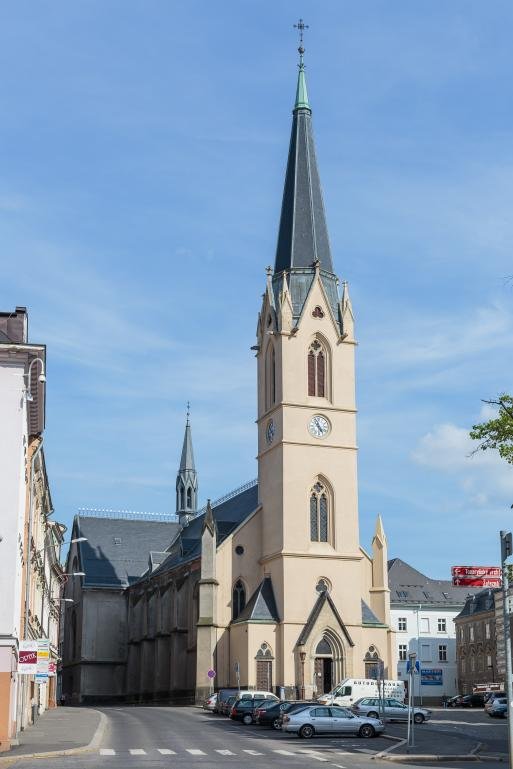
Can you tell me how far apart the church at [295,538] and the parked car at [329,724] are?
2471cm

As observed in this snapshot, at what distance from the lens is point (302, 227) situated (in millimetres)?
75250

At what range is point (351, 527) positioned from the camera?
227 feet

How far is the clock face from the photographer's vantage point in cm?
7031

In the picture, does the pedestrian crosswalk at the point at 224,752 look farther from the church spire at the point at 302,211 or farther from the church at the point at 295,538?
the church spire at the point at 302,211

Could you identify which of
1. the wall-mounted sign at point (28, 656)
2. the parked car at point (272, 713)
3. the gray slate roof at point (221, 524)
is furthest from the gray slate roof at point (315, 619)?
the wall-mounted sign at point (28, 656)

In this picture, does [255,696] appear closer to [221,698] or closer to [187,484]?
[221,698]

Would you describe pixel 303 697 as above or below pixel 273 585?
below

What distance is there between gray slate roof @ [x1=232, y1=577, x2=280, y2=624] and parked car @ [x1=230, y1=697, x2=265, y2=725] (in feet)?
52.1

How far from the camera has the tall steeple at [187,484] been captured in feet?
370

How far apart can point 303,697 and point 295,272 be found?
1123 inches

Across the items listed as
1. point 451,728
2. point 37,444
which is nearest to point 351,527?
point 451,728

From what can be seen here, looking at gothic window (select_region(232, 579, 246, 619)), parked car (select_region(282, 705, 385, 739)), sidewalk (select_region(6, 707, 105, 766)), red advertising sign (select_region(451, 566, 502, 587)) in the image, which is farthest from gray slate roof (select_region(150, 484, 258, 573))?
red advertising sign (select_region(451, 566, 502, 587))

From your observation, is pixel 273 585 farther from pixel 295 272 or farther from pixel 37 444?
pixel 37 444

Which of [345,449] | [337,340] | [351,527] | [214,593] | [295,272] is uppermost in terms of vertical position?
[295,272]
